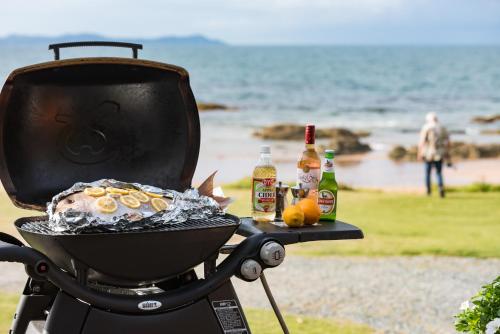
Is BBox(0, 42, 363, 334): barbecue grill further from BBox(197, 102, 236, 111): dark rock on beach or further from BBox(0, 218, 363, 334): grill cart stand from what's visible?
BBox(197, 102, 236, 111): dark rock on beach

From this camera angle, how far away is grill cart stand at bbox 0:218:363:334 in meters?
2.51

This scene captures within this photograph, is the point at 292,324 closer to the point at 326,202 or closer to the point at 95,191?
the point at 326,202

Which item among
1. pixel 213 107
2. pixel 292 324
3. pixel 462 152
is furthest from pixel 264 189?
pixel 213 107

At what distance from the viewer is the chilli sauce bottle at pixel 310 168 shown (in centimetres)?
304

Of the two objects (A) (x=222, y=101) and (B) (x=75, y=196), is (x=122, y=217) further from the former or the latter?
(A) (x=222, y=101)

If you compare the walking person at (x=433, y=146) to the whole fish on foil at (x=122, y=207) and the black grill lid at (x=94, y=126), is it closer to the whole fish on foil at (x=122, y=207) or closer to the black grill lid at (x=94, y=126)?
the black grill lid at (x=94, y=126)

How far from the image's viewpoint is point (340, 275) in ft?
21.4

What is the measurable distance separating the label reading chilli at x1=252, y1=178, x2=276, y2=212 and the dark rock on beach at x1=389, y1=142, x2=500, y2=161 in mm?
18124

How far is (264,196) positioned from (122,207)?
24.4 inches

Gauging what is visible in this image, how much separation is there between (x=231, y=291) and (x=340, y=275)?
3.84m

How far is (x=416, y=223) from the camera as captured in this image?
903cm

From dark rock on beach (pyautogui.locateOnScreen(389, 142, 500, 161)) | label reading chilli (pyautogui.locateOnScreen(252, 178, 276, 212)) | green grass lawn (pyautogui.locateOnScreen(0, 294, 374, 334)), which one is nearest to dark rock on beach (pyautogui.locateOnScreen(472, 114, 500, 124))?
dark rock on beach (pyautogui.locateOnScreen(389, 142, 500, 161))

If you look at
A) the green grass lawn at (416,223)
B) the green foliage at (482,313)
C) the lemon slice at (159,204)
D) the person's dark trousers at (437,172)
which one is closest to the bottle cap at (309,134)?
the lemon slice at (159,204)

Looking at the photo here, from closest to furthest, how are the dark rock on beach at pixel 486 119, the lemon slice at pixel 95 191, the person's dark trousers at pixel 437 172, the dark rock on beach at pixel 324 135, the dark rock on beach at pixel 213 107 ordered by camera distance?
the lemon slice at pixel 95 191 < the person's dark trousers at pixel 437 172 < the dark rock on beach at pixel 324 135 < the dark rock on beach at pixel 486 119 < the dark rock on beach at pixel 213 107
